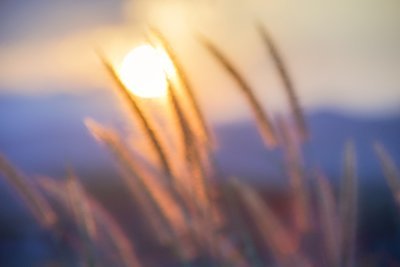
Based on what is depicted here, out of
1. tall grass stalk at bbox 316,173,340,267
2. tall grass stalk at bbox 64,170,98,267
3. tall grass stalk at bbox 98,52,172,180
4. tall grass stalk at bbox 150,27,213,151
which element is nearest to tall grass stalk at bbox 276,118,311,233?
tall grass stalk at bbox 316,173,340,267

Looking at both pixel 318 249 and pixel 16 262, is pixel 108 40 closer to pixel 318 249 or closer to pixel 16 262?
pixel 16 262

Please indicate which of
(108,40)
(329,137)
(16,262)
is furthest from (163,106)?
(16,262)

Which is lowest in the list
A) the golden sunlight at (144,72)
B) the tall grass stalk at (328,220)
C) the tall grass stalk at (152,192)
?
the tall grass stalk at (328,220)

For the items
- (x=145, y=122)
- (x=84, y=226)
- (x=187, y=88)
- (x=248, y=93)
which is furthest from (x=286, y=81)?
(x=84, y=226)

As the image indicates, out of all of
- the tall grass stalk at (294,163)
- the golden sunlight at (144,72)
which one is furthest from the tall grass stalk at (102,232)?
the tall grass stalk at (294,163)

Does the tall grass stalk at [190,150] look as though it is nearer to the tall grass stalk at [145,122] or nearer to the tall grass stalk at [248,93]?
the tall grass stalk at [145,122]

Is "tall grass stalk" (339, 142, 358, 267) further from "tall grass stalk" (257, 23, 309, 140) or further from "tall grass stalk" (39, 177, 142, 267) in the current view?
"tall grass stalk" (39, 177, 142, 267)
